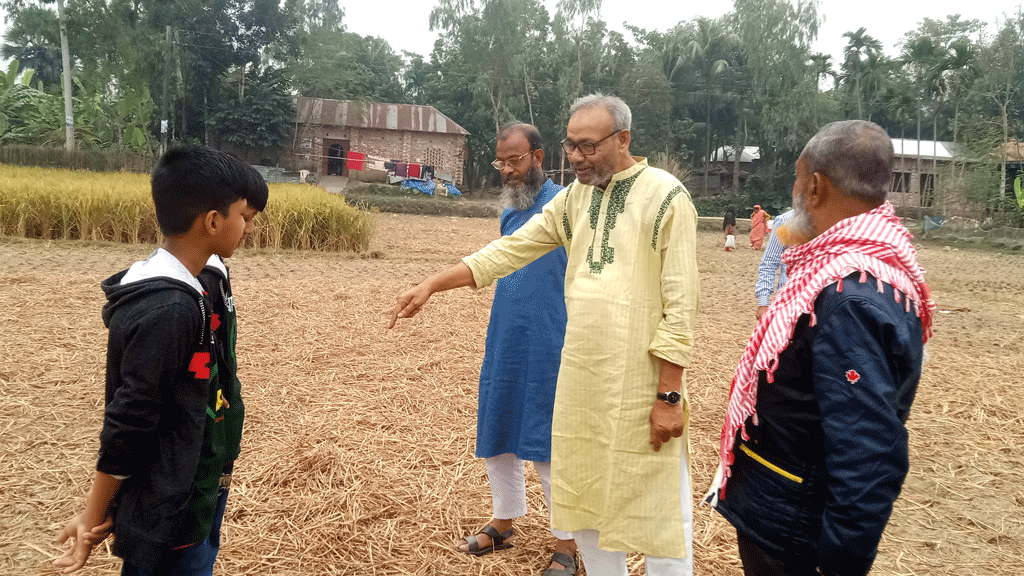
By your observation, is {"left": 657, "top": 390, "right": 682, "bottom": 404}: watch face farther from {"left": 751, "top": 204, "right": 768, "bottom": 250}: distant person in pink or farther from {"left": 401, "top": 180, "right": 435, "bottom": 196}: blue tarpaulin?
{"left": 401, "top": 180, "right": 435, "bottom": 196}: blue tarpaulin

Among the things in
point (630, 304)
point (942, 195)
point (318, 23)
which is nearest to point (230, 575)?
point (630, 304)

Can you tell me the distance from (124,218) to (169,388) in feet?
37.6

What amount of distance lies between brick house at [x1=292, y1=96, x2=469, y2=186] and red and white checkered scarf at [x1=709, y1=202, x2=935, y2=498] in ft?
118

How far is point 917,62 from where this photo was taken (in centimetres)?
3441

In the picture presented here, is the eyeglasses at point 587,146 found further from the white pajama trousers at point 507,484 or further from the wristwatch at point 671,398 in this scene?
the white pajama trousers at point 507,484

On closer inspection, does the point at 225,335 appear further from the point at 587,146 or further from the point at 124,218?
the point at 124,218

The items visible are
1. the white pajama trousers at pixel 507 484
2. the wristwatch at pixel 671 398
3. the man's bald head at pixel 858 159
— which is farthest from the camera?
the white pajama trousers at pixel 507 484

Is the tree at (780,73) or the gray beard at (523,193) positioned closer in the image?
the gray beard at (523,193)

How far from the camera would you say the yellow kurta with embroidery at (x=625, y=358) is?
2.18m

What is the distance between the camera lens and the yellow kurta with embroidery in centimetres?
218

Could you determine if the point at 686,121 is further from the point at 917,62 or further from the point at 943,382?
the point at 943,382

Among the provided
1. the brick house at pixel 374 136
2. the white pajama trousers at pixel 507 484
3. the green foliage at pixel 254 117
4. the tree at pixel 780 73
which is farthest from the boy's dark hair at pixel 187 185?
the tree at pixel 780 73

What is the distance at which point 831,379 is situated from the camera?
4.68ft

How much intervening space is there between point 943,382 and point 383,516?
5.18 meters
